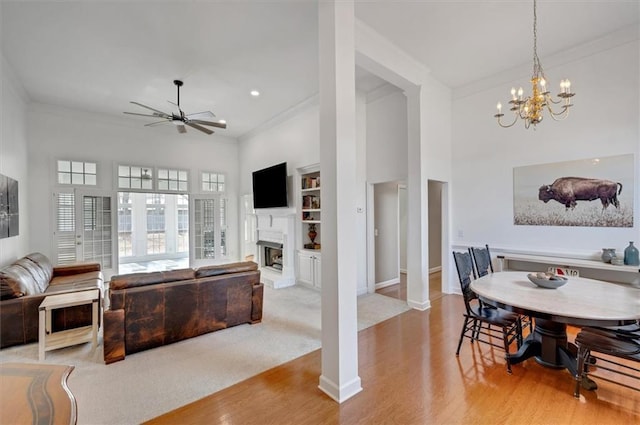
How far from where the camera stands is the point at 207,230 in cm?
779

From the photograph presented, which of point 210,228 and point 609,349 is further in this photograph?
point 210,228

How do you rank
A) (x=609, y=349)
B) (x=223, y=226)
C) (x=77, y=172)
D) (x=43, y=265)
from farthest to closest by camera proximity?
(x=223, y=226)
(x=77, y=172)
(x=43, y=265)
(x=609, y=349)

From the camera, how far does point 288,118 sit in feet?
20.5

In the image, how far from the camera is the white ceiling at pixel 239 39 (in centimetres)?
306

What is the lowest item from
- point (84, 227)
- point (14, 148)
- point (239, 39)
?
point (84, 227)

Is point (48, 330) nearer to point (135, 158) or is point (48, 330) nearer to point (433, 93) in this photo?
point (135, 158)

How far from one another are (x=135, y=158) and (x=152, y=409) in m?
6.18

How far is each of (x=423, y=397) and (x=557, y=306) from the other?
1292mm

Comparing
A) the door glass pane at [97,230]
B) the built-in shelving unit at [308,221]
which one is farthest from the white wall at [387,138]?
the door glass pane at [97,230]

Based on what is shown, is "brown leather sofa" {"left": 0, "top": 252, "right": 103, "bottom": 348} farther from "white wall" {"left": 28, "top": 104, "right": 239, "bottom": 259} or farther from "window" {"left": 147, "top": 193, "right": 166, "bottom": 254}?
"window" {"left": 147, "top": 193, "right": 166, "bottom": 254}

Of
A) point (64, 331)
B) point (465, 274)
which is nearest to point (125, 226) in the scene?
point (64, 331)

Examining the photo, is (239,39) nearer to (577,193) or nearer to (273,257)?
(273,257)

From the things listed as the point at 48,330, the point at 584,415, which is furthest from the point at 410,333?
the point at 48,330

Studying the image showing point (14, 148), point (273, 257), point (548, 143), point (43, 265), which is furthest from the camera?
point (273, 257)
